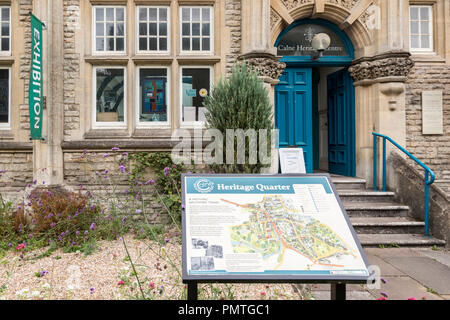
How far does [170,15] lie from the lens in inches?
246

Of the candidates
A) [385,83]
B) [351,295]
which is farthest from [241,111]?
Answer: [385,83]

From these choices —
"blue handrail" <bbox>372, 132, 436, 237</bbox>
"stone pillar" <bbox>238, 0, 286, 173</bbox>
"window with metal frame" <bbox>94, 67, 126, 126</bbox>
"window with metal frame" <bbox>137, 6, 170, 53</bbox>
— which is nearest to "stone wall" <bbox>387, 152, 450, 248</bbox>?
"blue handrail" <bbox>372, 132, 436, 237</bbox>

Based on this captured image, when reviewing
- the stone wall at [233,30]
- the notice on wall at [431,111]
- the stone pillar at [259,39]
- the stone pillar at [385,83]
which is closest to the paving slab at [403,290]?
the stone pillar at [259,39]

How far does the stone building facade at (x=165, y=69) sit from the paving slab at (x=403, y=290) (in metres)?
3.22

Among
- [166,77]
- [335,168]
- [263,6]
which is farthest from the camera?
[335,168]

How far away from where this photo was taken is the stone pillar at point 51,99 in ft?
19.0

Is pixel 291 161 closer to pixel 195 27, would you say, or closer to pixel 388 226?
pixel 388 226

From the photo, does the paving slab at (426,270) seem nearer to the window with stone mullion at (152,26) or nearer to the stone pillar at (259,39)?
the stone pillar at (259,39)

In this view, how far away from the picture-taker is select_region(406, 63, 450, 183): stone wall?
6.49 metres

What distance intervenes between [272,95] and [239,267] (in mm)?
4785

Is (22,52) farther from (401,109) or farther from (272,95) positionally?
(401,109)

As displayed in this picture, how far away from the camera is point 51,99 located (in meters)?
5.90
